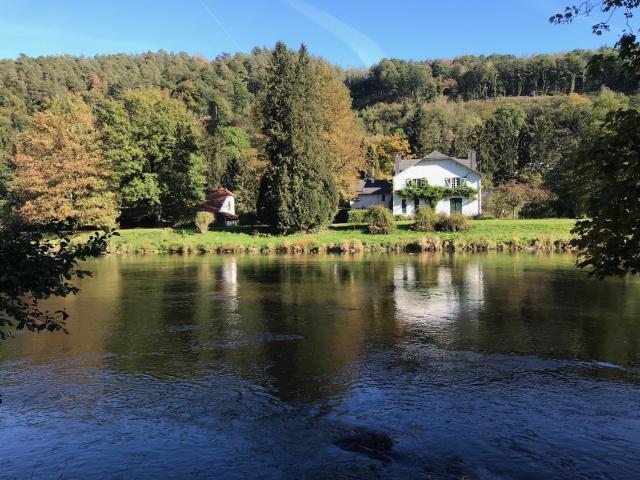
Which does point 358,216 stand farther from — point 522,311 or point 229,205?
point 522,311

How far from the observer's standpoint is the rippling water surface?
793 cm

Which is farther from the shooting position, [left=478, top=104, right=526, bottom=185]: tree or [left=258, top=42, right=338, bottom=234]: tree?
[left=478, top=104, right=526, bottom=185]: tree

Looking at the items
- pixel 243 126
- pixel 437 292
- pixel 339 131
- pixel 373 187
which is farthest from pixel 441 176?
pixel 243 126

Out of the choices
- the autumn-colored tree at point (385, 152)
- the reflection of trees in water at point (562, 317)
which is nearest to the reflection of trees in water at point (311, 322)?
the reflection of trees in water at point (562, 317)

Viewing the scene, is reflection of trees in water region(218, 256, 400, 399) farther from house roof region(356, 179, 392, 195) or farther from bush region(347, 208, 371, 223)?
house roof region(356, 179, 392, 195)

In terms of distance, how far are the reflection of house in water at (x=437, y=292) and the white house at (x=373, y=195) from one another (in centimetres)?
3299

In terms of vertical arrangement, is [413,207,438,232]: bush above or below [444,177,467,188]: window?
below

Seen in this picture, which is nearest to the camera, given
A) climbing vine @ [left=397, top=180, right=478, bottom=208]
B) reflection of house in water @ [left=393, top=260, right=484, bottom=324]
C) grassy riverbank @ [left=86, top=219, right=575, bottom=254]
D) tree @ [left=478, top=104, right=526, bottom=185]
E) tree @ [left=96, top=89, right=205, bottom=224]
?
reflection of house in water @ [left=393, top=260, right=484, bottom=324]

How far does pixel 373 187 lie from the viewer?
69.2 meters

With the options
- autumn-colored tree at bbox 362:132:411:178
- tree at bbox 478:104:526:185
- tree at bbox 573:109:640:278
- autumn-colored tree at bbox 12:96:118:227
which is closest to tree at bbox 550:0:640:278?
tree at bbox 573:109:640:278

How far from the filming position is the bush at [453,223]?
160 feet

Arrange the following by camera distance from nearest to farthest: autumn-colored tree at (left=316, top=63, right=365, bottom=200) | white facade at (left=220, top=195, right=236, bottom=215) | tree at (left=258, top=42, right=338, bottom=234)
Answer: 1. tree at (left=258, top=42, right=338, bottom=234)
2. autumn-colored tree at (left=316, top=63, right=365, bottom=200)
3. white facade at (left=220, top=195, right=236, bottom=215)

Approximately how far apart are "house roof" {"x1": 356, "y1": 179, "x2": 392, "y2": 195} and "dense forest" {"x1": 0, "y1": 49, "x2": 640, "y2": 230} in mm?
5056

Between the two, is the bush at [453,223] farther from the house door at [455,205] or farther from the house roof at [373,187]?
the house roof at [373,187]
